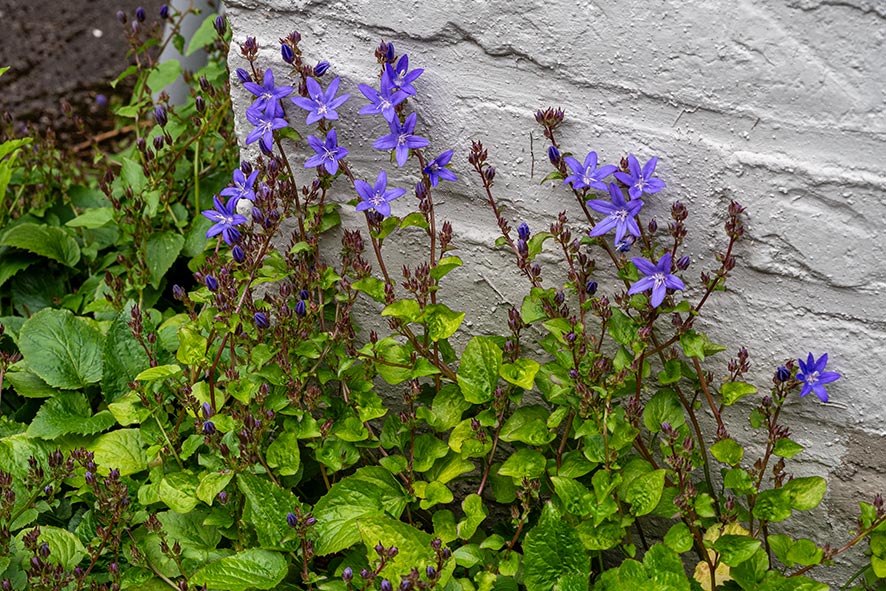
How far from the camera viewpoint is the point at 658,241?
216cm

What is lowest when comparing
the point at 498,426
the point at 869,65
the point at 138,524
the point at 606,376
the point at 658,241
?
the point at 138,524

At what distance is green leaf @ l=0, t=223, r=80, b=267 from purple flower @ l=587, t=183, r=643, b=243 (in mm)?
1812

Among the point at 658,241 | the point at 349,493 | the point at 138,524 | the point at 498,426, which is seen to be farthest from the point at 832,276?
the point at 138,524

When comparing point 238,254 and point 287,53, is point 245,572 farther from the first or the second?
point 287,53

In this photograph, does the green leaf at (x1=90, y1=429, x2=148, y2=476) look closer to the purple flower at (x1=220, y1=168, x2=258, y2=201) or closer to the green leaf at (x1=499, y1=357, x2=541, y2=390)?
the purple flower at (x1=220, y1=168, x2=258, y2=201)

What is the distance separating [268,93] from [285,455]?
836 millimetres

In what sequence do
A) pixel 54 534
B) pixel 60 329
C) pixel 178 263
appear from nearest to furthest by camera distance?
pixel 54 534 < pixel 60 329 < pixel 178 263

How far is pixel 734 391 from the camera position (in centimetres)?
210

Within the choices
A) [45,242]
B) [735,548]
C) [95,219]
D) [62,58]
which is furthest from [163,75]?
[62,58]

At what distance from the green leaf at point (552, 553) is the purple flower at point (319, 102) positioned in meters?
0.99

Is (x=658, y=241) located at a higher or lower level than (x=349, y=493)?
higher

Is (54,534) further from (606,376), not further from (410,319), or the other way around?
(606,376)

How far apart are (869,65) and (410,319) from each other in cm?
106

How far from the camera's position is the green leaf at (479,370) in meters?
2.23
